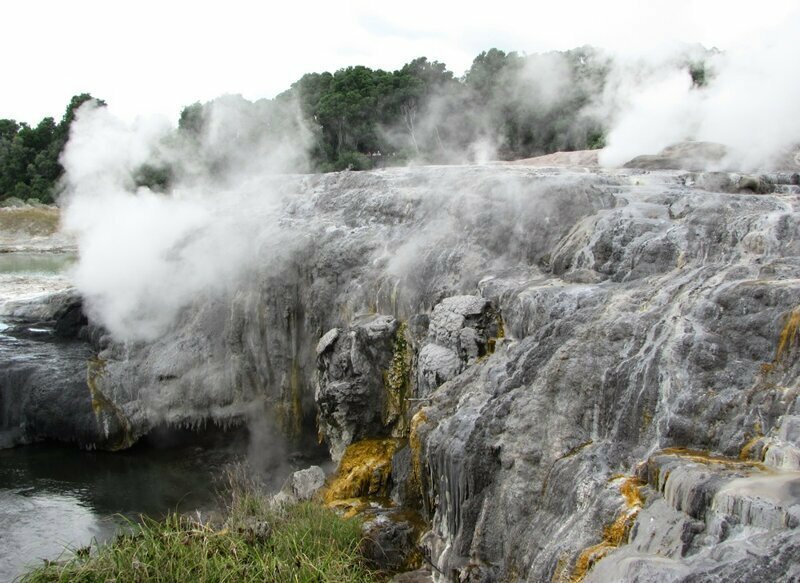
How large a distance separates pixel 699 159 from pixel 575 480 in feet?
31.8

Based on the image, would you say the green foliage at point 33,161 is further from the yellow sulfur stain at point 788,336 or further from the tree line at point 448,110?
the yellow sulfur stain at point 788,336

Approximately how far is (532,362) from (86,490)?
704cm

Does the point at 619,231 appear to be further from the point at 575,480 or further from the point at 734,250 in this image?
the point at 575,480

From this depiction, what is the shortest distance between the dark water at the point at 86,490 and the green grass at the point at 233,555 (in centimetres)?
267

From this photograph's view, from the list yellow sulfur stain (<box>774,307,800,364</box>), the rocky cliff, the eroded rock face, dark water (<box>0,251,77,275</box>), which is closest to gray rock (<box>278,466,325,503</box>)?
the rocky cliff

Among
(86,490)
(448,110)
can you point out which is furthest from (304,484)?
(448,110)

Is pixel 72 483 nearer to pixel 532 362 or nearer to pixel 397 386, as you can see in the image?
pixel 397 386

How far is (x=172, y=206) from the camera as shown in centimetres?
1568

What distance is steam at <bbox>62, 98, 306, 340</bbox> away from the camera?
13.9 meters

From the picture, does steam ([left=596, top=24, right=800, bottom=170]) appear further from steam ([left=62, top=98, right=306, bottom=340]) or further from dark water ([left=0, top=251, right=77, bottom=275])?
dark water ([left=0, top=251, right=77, bottom=275])

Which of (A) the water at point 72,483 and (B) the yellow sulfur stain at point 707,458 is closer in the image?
(B) the yellow sulfur stain at point 707,458

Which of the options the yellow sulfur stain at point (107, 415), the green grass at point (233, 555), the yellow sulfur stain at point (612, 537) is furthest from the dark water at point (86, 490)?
the yellow sulfur stain at point (612, 537)

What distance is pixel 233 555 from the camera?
20.4 ft

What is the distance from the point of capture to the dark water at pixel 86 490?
30.5ft
